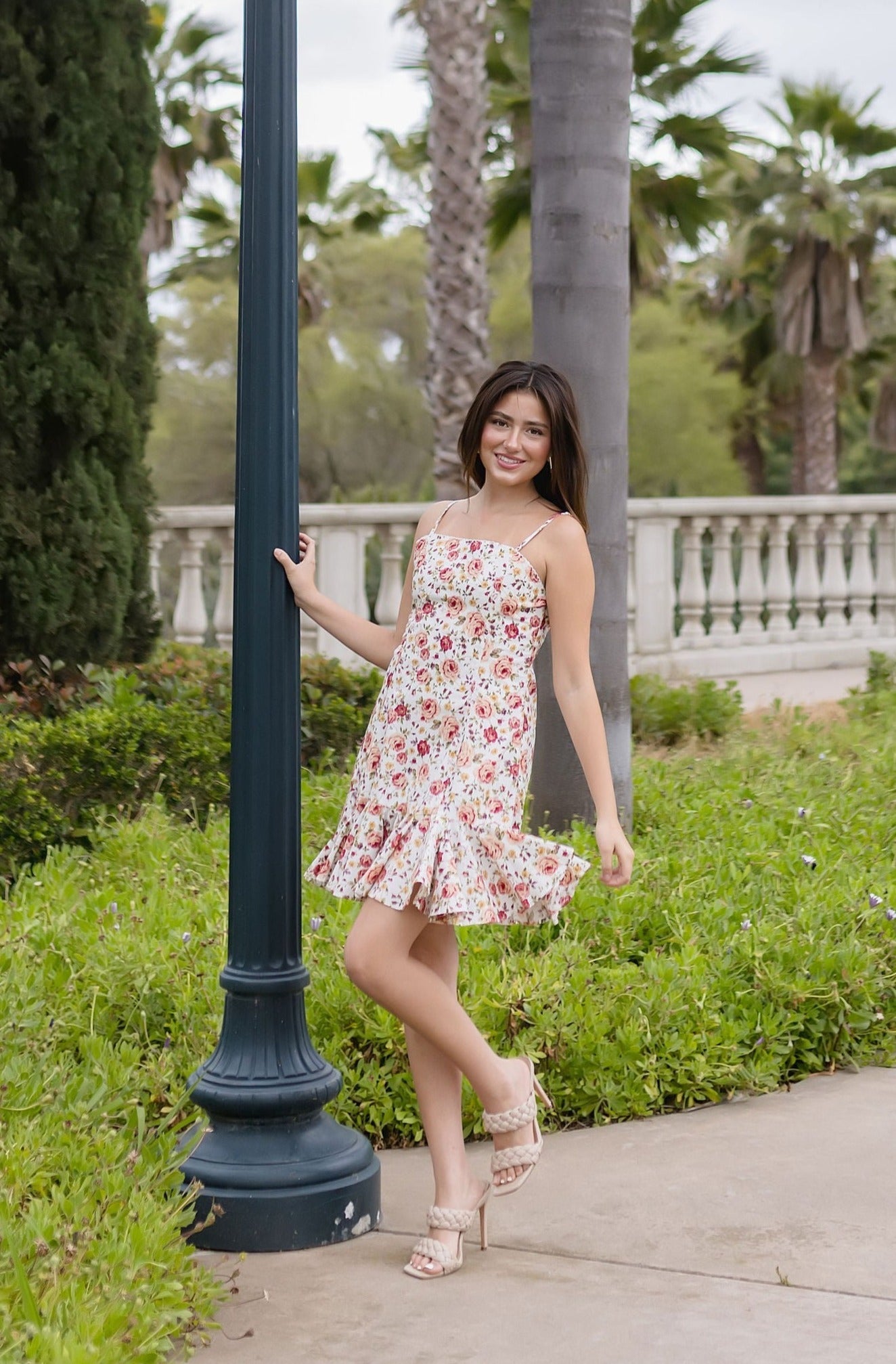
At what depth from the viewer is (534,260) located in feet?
18.4

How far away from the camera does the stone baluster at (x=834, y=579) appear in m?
11.4

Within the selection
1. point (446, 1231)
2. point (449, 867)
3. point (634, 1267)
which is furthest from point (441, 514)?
point (634, 1267)

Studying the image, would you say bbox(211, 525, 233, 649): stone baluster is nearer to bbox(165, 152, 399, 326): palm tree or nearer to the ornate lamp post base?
the ornate lamp post base

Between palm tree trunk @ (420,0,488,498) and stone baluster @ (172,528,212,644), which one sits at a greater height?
palm tree trunk @ (420,0,488,498)

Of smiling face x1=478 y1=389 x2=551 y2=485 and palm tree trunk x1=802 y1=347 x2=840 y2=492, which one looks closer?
smiling face x1=478 y1=389 x2=551 y2=485

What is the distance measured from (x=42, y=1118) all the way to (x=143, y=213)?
18.3 ft

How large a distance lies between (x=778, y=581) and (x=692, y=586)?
0.95m

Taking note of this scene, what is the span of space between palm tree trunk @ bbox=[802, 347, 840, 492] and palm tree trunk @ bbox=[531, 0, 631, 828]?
20.7 metres

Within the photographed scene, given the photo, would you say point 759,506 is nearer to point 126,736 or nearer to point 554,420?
point 126,736

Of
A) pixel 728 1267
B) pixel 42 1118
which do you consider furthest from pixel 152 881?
pixel 728 1267

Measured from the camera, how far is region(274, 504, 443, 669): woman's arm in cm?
319

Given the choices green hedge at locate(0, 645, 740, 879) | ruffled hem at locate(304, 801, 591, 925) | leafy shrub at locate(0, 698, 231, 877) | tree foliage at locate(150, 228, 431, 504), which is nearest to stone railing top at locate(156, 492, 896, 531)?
green hedge at locate(0, 645, 740, 879)

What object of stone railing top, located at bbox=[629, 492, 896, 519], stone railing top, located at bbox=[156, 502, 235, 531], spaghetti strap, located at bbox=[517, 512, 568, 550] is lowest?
spaghetti strap, located at bbox=[517, 512, 568, 550]

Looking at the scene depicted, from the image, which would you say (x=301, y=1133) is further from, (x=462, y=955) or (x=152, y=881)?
(x=152, y=881)
